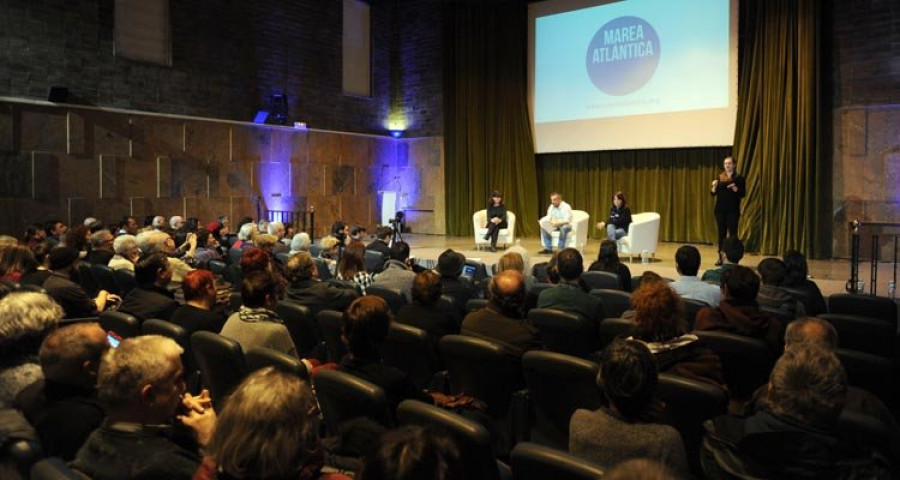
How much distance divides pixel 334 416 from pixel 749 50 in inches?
400

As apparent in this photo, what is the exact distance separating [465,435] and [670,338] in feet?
4.03

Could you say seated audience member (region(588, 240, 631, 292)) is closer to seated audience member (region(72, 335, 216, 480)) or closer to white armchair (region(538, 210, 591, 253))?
seated audience member (region(72, 335, 216, 480))

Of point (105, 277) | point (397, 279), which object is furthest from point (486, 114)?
point (105, 277)

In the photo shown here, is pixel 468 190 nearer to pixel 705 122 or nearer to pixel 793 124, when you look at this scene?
pixel 705 122

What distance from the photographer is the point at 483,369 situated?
9.55 ft

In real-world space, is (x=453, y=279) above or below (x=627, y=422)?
above

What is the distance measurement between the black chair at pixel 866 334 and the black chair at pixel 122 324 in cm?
331

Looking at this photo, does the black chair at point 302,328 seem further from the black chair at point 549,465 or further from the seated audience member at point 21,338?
the black chair at point 549,465

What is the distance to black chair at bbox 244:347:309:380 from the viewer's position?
252cm

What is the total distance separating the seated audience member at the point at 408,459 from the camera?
1.18 meters

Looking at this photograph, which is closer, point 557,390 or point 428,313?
point 557,390

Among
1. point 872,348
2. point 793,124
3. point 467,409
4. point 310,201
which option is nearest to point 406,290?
point 467,409

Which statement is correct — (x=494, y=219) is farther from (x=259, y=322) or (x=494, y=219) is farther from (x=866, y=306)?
(x=259, y=322)

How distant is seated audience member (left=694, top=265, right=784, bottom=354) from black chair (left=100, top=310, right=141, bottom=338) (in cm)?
260
